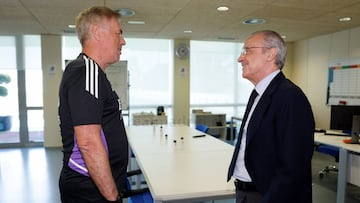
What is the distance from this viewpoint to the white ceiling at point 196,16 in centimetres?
372

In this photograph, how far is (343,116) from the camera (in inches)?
146

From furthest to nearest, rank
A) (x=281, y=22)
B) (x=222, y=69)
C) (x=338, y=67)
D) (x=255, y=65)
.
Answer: (x=222, y=69) < (x=338, y=67) < (x=281, y=22) < (x=255, y=65)

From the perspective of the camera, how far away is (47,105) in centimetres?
637

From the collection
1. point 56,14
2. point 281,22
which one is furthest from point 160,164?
point 281,22

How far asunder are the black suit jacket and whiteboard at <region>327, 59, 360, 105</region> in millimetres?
5190

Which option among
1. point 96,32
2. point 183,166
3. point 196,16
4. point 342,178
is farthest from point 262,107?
point 196,16

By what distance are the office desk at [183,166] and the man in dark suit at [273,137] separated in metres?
0.30

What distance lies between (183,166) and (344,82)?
5115 millimetres

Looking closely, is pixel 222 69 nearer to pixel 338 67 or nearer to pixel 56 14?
pixel 338 67

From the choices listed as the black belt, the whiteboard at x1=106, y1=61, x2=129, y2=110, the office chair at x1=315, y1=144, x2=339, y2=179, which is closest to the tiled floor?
the office chair at x1=315, y1=144, x2=339, y2=179

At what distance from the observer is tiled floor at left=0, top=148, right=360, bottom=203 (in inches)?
140

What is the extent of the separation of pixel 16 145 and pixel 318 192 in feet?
21.1

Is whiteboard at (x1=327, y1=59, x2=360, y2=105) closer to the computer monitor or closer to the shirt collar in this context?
the computer monitor

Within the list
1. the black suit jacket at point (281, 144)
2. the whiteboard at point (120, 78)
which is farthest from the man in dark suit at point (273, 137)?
the whiteboard at point (120, 78)
